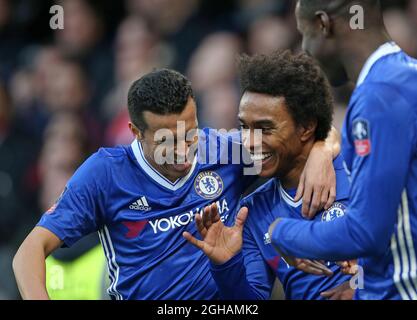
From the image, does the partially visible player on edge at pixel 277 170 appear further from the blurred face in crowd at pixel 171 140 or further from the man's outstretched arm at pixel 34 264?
the man's outstretched arm at pixel 34 264

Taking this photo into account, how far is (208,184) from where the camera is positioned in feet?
12.0

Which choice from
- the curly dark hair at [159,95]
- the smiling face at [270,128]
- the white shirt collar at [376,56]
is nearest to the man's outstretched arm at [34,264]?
the curly dark hair at [159,95]

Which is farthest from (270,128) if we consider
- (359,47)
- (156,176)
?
(359,47)

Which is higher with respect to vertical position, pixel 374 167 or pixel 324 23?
pixel 324 23

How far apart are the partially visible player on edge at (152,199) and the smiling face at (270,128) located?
125 mm

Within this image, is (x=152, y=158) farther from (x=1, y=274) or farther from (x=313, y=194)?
(x=1, y=274)

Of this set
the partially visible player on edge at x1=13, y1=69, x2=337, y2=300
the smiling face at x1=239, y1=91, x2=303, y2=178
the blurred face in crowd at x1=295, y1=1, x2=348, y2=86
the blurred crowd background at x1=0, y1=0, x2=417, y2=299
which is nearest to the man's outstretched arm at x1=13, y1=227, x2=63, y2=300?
the partially visible player on edge at x1=13, y1=69, x2=337, y2=300

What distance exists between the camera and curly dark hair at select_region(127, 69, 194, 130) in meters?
3.50

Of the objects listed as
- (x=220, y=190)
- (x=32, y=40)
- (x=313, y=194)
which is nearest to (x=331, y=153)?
(x=313, y=194)

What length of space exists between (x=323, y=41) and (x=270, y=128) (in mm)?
459

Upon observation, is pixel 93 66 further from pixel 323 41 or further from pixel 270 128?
pixel 323 41

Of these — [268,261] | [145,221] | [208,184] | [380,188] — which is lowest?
[268,261]

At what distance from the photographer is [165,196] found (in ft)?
11.8

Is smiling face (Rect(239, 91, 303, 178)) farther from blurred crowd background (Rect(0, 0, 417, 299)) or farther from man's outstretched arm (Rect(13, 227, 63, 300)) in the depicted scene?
blurred crowd background (Rect(0, 0, 417, 299))
